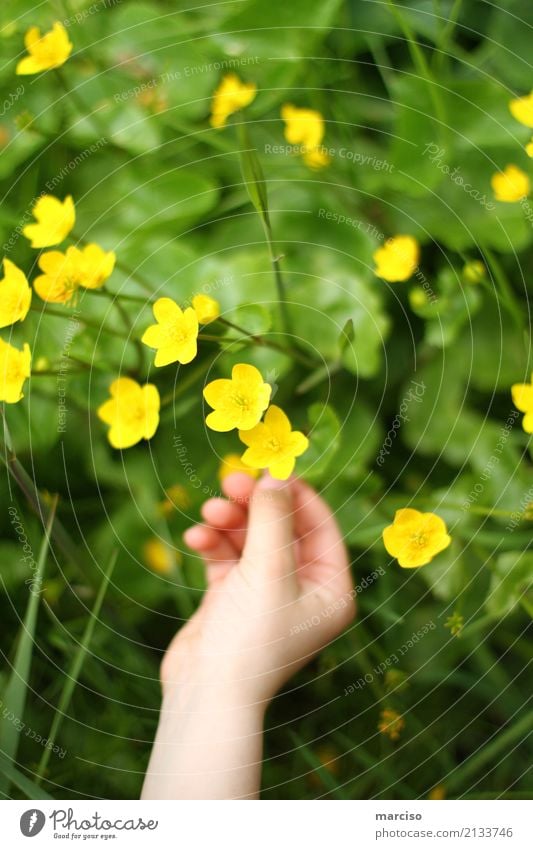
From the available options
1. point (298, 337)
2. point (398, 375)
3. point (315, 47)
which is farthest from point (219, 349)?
point (315, 47)

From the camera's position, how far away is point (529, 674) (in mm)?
741

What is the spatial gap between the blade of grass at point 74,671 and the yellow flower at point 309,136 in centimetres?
44

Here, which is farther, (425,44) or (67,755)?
(425,44)

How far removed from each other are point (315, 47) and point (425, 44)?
0.41 feet

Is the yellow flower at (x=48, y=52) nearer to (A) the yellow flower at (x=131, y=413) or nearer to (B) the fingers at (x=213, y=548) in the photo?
(A) the yellow flower at (x=131, y=413)

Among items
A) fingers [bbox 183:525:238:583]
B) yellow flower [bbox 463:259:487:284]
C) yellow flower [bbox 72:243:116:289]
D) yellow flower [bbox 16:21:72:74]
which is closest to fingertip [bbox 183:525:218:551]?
fingers [bbox 183:525:238:583]

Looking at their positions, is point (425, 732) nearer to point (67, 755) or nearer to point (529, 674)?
point (529, 674)

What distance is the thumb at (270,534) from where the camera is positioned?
0.60 meters

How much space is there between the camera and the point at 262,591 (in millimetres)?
619

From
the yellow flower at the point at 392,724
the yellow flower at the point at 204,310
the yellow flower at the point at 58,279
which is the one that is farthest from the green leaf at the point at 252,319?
the yellow flower at the point at 392,724

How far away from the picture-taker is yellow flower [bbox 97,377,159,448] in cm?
67

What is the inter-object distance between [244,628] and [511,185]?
48 centimetres

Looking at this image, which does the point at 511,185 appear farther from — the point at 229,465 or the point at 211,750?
the point at 211,750
